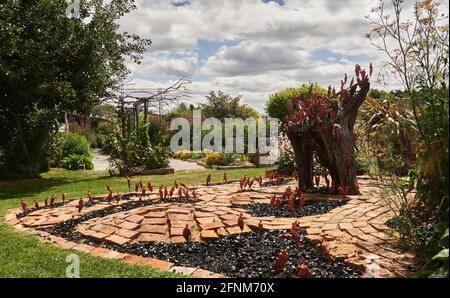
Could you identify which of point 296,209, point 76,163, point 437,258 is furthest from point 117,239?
point 76,163

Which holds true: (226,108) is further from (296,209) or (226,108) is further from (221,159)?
(296,209)

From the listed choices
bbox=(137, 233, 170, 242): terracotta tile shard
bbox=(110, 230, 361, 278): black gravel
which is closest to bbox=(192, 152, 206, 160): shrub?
bbox=(137, 233, 170, 242): terracotta tile shard

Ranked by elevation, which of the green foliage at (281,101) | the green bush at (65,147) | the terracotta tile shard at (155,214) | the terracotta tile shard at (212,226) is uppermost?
the green foliage at (281,101)

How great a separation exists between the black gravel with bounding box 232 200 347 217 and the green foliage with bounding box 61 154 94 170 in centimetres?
1005

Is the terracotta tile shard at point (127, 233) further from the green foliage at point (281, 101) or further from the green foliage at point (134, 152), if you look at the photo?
the green foliage at point (281, 101)

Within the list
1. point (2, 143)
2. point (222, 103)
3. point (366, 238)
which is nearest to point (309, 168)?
point (366, 238)

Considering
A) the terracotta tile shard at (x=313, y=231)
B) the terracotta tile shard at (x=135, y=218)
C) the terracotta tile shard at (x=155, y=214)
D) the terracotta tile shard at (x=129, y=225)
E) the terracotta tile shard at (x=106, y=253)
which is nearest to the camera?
the terracotta tile shard at (x=106, y=253)

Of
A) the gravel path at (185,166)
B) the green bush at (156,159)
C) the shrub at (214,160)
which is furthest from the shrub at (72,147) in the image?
the shrub at (214,160)

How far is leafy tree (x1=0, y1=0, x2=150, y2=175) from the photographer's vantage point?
414 inches

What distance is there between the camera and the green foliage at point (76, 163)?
1466 cm

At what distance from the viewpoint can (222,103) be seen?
28.6 m

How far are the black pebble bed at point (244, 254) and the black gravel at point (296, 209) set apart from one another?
0.86 m

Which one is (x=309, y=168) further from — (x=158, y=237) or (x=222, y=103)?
(x=222, y=103)
